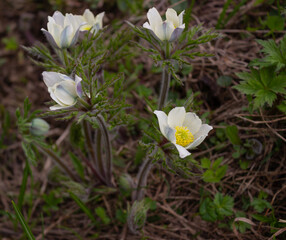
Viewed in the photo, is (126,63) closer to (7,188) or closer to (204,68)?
(204,68)

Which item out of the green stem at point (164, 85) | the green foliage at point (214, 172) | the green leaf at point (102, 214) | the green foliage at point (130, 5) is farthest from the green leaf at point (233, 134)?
the green foliage at point (130, 5)

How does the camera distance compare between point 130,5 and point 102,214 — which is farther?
point 130,5

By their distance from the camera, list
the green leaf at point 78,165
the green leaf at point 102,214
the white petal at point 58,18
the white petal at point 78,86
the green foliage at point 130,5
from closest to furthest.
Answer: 1. the white petal at point 78,86
2. the white petal at point 58,18
3. the green leaf at point 102,214
4. the green leaf at point 78,165
5. the green foliage at point 130,5

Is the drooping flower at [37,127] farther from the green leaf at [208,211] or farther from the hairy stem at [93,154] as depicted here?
the green leaf at [208,211]

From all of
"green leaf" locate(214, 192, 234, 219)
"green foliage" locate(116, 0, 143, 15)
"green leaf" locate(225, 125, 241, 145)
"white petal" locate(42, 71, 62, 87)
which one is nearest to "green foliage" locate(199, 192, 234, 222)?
"green leaf" locate(214, 192, 234, 219)

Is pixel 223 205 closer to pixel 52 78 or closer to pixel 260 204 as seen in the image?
pixel 260 204

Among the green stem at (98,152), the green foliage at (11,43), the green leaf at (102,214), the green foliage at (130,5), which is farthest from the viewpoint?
the green foliage at (11,43)

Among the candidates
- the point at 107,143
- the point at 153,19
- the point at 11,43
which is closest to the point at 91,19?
the point at 153,19

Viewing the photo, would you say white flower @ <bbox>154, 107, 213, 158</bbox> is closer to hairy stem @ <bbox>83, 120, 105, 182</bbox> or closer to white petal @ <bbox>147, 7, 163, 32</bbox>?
white petal @ <bbox>147, 7, 163, 32</bbox>
